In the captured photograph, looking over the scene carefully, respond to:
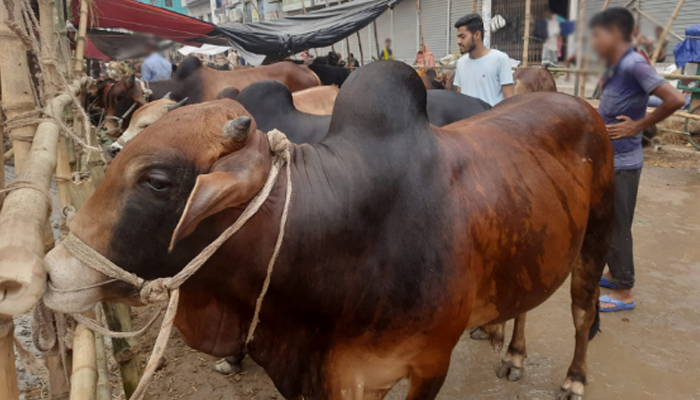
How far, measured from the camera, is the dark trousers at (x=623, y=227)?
3463 mm

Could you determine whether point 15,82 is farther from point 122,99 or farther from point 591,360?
point 122,99

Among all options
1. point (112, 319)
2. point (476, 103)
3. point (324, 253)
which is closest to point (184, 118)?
point (324, 253)

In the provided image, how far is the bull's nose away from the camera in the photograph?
1.27m

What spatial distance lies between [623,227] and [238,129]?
320 centimetres

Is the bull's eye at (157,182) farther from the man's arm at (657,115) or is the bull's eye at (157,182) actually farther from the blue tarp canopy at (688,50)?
the blue tarp canopy at (688,50)

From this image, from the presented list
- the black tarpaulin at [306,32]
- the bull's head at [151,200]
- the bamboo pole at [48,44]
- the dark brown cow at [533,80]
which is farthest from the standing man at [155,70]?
the bull's head at [151,200]

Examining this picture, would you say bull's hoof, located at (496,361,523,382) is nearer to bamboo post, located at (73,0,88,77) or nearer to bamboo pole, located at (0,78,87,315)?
bamboo pole, located at (0,78,87,315)

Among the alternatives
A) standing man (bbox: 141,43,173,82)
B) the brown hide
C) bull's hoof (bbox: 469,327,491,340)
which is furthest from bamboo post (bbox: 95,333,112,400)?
standing man (bbox: 141,43,173,82)

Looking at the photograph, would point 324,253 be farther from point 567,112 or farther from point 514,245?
point 567,112

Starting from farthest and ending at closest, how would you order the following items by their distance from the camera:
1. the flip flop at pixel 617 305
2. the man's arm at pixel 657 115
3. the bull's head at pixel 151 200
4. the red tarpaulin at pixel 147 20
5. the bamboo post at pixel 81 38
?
1. the red tarpaulin at pixel 147 20
2. the bamboo post at pixel 81 38
3. the flip flop at pixel 617 305
4. the man's arm at pixel 657 115
5. the bull's head at pixel 151 200

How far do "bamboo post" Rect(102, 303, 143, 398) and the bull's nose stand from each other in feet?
3.02

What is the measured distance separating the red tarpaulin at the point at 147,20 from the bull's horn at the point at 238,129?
826 centimetres

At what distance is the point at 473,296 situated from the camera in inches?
73.1

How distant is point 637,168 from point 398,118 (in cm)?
251
